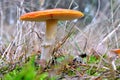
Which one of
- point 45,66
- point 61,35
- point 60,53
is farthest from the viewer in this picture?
point 61,35

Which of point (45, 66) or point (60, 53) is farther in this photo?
point (60, 53)

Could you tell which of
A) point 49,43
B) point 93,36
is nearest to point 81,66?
point 49,43

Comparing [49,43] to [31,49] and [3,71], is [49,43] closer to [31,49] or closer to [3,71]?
[3,71]

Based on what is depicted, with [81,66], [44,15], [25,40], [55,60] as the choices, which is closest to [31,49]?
[25,40]

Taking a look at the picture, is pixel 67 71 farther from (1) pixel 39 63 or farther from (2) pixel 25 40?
(2) pixel 25 40

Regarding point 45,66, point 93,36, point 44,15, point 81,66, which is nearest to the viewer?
point 44,15

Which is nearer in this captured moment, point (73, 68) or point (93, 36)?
point (73, 68)

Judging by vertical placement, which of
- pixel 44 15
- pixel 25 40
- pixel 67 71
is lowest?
pixel 67 71

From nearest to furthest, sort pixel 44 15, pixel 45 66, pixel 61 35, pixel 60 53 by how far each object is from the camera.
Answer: pixel 44 15, pixel 45 66, pixel 60 53, pixel 61 35

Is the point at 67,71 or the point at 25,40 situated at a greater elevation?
the point at 25,40
